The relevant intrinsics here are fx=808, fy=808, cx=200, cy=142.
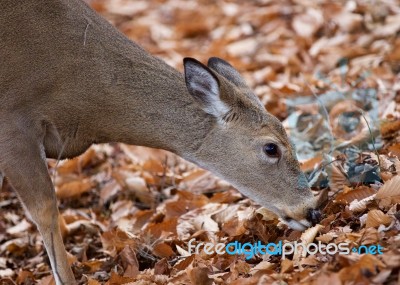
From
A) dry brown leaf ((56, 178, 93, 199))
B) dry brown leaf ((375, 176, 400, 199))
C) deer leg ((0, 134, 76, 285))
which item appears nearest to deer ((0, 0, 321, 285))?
deer leg ((0, 134, 76, 285))

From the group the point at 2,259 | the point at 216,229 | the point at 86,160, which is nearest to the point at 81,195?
the point at 86,160

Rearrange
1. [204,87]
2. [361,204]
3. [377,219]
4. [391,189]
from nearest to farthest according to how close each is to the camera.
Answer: [377,219], [391,189], [361,204], [204,87]

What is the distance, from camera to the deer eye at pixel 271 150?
5391mm

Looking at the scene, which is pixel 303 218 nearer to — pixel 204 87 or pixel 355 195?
pixel 355 195

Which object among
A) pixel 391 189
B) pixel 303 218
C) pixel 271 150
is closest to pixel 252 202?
pixel 271 150

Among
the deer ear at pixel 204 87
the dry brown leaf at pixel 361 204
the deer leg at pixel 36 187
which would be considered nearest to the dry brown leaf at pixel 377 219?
the dry brown leaf at pixel 361 204

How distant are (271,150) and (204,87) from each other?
62 cm

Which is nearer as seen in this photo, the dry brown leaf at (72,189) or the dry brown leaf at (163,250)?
the dry brown leaf at (163,250)

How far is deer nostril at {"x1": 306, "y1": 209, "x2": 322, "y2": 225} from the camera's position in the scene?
5.13 metres

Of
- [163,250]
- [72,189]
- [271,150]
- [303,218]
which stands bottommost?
[72,189]

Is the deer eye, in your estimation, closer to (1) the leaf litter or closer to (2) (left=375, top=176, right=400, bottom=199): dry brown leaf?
(1) the leaf litter

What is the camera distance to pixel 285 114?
7789 mm

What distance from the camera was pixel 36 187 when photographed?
5355 mm

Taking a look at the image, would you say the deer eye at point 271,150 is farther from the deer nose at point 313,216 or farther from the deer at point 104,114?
the deer nose at point 313,216
